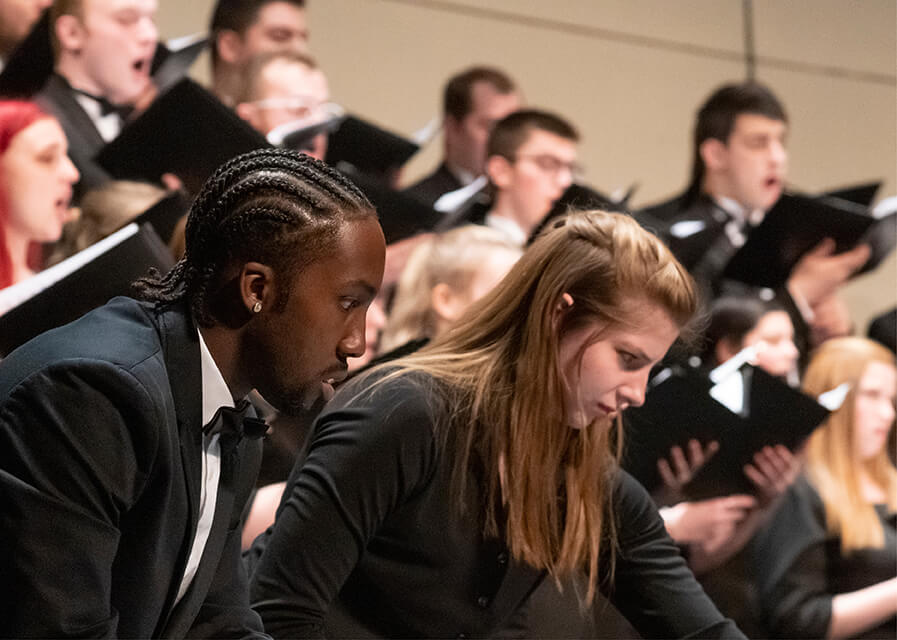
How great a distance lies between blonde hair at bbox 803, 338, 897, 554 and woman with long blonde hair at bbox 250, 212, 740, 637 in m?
1.51

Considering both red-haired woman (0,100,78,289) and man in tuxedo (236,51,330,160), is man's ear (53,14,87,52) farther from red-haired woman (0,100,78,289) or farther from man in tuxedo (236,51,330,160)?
man in tuxedo (236,51,330,160)

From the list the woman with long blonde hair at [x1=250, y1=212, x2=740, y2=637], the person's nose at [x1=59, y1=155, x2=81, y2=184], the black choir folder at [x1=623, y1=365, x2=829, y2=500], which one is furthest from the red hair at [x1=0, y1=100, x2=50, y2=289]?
the black choir folder at [x1=623, y1=365, x2=829, y2=500]

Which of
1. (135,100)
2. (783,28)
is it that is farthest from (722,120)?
(135,100)

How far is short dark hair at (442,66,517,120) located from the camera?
4.09 metres

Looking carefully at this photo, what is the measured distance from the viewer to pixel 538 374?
6.63 ft

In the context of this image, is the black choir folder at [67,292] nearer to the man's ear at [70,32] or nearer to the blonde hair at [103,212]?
the blonde hair at [103,212]

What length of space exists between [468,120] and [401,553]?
2.25 metres

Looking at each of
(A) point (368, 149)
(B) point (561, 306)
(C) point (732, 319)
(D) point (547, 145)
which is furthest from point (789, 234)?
(B) point (561, 306)

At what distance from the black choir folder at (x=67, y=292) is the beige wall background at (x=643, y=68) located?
166cm

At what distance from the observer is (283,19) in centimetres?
374

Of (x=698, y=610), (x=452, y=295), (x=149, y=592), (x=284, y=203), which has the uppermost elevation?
(x=284, y=203)

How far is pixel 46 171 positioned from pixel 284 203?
1563 millimetres

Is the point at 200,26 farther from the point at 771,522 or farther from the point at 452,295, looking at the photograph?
the point at 771,522

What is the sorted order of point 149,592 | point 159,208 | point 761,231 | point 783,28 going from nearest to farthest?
1. point 149,592
2. point 159,208
3. point 761,231
4. point 783,28
